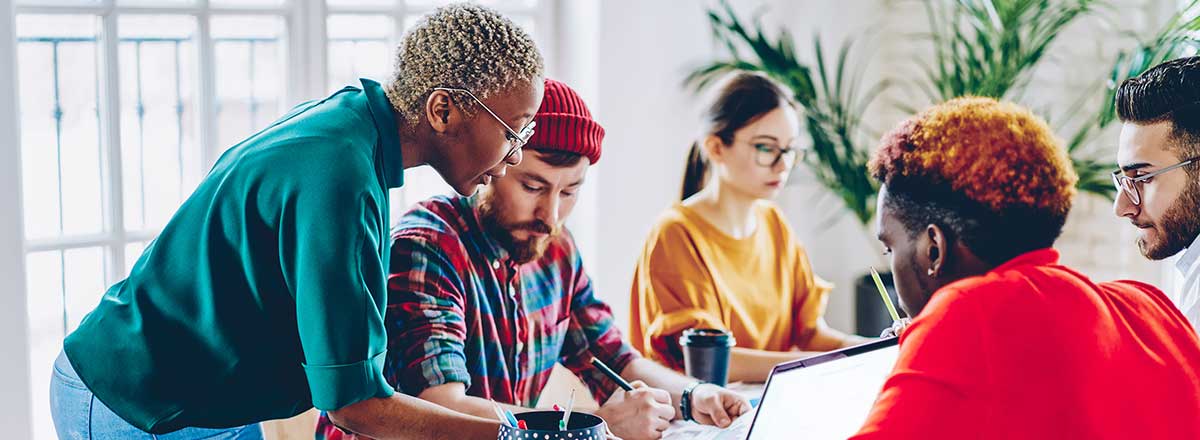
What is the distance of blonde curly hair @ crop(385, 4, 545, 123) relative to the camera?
4.69ft

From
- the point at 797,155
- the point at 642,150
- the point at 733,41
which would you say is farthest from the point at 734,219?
the point at 733,41

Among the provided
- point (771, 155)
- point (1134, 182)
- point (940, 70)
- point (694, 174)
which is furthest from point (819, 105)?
point (1134, 182)

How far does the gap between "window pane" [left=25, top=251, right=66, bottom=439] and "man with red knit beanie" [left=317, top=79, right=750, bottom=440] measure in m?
1.35

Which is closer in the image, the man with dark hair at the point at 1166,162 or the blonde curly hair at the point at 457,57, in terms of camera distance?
the blonde curly hair at the point at 457,57

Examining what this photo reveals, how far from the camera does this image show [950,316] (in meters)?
1.08

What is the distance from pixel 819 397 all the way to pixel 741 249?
120 centimetres

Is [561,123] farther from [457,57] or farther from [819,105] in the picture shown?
[819,105]

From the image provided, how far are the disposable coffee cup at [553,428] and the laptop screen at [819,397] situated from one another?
8.1 inches

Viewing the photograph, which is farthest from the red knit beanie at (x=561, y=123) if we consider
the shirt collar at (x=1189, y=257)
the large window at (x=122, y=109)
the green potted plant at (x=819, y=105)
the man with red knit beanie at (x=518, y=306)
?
the green potted plant at (x=819, y=105)

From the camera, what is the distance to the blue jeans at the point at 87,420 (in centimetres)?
149

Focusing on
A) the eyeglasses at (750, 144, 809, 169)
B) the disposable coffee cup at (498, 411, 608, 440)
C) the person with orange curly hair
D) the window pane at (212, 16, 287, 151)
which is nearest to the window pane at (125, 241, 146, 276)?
the window pane at (212, 16, 287, 151)

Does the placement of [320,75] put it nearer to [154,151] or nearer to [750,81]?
[154,151]

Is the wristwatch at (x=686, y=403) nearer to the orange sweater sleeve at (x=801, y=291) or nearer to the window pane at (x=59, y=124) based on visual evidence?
the orange sweater sleeve at (x=801, y=291)

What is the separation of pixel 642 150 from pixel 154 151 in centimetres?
146
